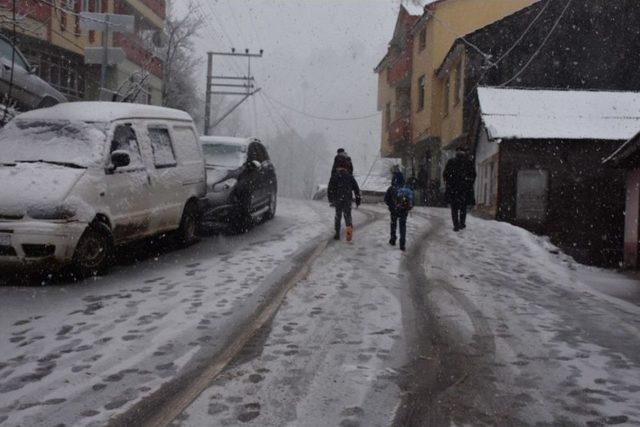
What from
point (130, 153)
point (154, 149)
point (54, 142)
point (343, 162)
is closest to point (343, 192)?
point (343, 162)

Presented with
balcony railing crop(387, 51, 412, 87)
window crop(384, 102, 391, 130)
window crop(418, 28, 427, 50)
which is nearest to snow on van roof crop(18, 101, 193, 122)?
window crop(418, 28, 427, 50)

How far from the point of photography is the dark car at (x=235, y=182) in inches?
460

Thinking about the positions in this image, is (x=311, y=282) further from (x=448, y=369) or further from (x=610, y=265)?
(x=610, y=265)

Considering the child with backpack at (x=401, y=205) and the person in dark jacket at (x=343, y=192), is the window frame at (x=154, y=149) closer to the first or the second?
the person in dark jacket at (x=343, y=192)

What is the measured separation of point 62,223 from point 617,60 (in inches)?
993

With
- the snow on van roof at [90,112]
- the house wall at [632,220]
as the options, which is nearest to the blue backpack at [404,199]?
the snow on van roof at [90,112]

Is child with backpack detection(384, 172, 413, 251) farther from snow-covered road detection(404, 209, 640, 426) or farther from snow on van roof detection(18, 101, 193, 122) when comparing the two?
snow on van roof detection(18, 101, 193, 122)

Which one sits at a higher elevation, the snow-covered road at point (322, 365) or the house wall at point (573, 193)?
the house wall at point (573, 193)

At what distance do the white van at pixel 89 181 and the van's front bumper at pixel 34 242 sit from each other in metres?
0.01

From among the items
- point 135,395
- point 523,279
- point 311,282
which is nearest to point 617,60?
point 523,279

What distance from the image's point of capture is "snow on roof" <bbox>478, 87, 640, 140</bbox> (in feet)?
64.2

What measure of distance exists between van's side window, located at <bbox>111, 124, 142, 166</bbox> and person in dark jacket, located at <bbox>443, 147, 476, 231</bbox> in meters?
7.42

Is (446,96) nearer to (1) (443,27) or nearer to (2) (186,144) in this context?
(1) (443,27)

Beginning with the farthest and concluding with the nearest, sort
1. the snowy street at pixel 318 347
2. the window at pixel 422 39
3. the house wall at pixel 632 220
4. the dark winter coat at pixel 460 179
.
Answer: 1. the window at pixel 422 39
2. the house wall at pixel 632 220
3. the dark winter coat at pixel 460 179
4. the snowy street at pixel 318 347
